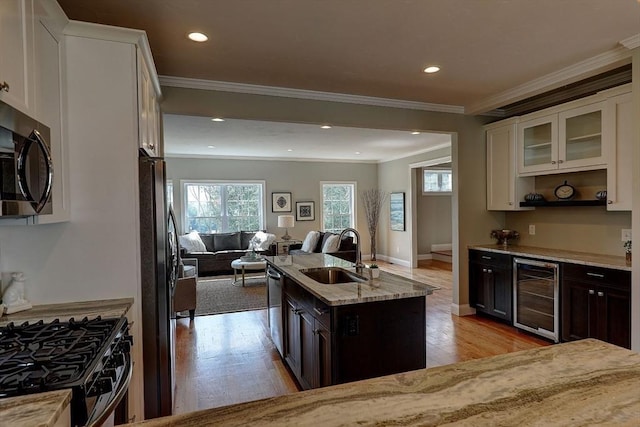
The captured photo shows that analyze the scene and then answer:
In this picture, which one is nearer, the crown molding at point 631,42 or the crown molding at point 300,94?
the crown molding at point 631,42

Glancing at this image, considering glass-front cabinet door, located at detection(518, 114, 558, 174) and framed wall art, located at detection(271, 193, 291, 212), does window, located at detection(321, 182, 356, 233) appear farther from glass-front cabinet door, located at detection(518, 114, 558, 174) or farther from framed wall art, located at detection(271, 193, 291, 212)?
glass-front cabinet door, located at detection(518, 114, 558, 174)

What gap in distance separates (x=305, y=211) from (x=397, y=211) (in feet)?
7.38

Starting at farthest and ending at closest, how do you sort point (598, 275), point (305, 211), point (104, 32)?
point (305, 211), point (598, 275), point (104, 32)

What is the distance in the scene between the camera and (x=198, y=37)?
8.38 ft

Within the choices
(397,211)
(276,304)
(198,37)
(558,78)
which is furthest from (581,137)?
(397,211)

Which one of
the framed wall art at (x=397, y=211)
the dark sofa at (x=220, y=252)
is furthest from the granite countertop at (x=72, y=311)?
the framed wall art at (x=397, y=211)

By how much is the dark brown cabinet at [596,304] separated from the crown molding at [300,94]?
2.27 m

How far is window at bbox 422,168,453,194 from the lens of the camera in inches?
353

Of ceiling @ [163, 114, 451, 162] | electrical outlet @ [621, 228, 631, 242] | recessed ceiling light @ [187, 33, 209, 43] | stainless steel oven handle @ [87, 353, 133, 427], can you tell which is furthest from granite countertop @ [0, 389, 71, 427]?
electrical outlet @ [621, 228, 631, 242]

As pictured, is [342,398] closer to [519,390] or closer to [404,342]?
[519,390]

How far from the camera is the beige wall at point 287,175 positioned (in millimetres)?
8117

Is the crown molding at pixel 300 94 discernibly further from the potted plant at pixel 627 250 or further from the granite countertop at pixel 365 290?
the potted plant at pixel 627 250

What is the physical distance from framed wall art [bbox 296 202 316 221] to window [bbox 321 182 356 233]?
12.3 inches

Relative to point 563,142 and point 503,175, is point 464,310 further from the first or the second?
point 563,142
